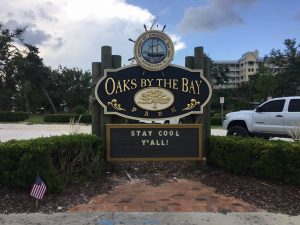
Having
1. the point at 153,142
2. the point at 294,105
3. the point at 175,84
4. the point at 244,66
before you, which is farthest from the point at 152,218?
the point at 244,66

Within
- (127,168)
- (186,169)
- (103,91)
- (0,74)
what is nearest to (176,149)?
(186,169)

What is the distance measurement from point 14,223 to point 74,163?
191 cm

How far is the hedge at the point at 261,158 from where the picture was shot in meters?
7.18

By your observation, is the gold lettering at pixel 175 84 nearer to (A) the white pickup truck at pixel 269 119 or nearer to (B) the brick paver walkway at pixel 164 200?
(B) the brick paver walkway at pixel 164 200

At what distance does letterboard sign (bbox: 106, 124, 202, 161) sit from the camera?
340 inches

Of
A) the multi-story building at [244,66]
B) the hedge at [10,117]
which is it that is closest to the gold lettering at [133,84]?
the hedge at [10,117]

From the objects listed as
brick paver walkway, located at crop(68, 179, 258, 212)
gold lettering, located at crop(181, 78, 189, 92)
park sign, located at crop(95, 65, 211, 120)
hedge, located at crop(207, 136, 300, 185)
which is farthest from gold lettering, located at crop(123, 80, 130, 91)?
hedge, located at crop(207, 136, 300, 185)

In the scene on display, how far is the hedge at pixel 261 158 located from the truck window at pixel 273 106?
255 inches

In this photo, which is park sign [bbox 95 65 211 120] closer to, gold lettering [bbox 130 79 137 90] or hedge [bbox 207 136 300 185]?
gold lettering [bbox 130 79 137 90]

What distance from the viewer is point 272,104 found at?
14.8 meters

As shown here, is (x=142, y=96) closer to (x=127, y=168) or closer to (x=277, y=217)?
(x=127, y=168)

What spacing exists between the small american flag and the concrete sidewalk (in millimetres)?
355

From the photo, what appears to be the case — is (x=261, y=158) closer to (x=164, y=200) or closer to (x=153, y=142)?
(x=164, y=200)

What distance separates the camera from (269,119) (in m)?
14.7
